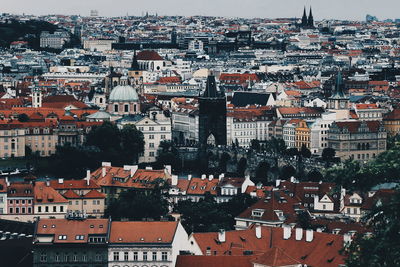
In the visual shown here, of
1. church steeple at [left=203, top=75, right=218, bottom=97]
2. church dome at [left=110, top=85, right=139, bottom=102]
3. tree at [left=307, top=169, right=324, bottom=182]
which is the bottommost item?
tree at [left=307, top=169, right=324, bottom=182]

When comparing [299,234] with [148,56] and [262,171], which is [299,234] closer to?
[262,171]

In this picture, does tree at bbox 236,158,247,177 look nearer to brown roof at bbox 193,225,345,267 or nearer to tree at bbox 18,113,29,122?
tree at bbox 18,113,29,122

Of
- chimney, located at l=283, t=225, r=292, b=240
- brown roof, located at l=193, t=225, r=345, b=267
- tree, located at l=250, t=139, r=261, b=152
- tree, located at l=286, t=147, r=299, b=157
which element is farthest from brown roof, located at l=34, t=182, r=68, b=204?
tree, located at l=250, t=139, r=261, b=152

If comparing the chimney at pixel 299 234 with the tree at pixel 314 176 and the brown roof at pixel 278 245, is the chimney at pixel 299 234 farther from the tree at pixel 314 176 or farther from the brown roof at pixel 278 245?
the tree at pixel 314 176

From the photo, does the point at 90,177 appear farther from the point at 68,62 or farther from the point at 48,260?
the point at 68,62

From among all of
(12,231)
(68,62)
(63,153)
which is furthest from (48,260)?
(68,62)

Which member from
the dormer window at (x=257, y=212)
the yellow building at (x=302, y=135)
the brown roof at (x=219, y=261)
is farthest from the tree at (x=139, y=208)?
the yellow building at (x=302, y=135)

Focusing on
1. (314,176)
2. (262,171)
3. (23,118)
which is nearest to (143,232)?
(314,176)
